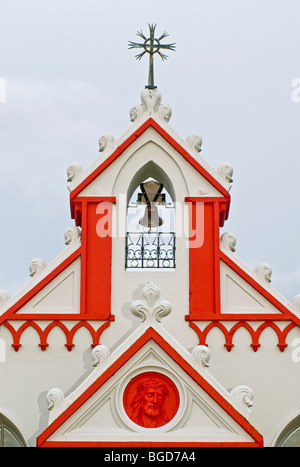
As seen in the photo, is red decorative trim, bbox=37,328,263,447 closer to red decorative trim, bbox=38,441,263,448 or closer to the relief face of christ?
red decorative trim, bbox=38,441,263,448

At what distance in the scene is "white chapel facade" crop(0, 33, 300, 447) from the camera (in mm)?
22234

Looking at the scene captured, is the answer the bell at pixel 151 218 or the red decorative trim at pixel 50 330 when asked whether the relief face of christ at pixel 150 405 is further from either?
the bell at pixel 151 218

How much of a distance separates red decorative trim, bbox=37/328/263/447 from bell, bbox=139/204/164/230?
16.8 ft

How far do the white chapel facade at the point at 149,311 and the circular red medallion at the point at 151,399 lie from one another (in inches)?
0.7

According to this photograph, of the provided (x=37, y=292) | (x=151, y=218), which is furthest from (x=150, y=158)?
(x=37, y=292)

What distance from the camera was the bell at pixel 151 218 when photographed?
2695 centimetres

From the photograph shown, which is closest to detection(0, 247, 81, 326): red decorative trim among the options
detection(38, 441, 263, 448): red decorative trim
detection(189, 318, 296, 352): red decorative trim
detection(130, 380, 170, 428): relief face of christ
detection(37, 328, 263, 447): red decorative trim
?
detection(189, 318, 296, 352): red decorative trim

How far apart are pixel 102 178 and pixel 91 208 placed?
713 millimetres

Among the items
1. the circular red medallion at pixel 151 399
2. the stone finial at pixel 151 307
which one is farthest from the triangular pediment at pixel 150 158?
the circular red medallion at pixel 151 399

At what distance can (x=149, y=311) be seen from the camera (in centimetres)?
2244

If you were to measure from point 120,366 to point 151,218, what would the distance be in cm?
569

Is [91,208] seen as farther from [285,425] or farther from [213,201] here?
[285,425]

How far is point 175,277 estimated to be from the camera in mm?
25312
